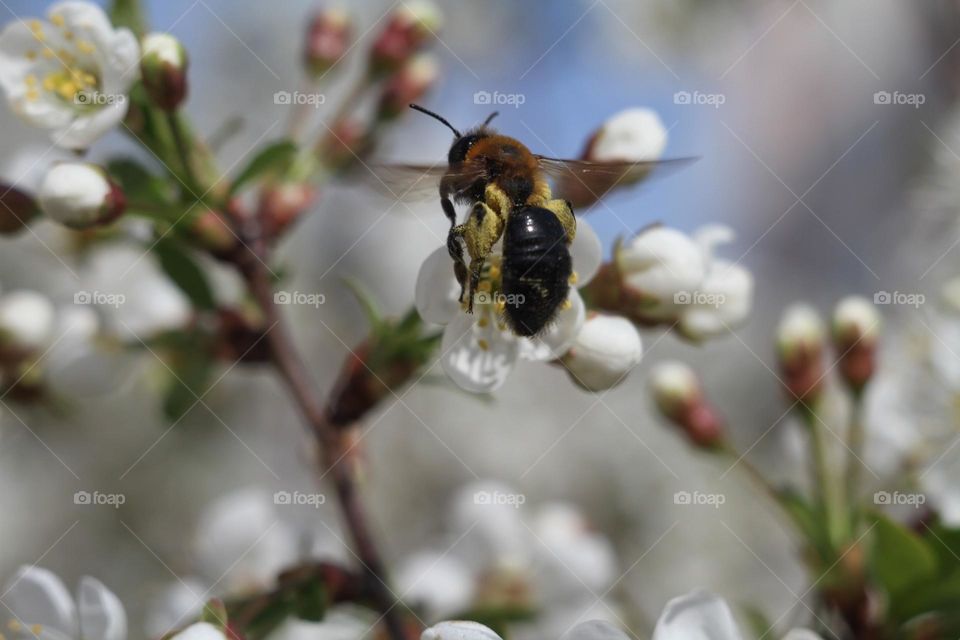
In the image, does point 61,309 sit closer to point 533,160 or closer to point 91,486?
point 533,160

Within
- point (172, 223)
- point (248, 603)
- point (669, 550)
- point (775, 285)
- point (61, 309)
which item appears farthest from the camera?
point (775, 285)

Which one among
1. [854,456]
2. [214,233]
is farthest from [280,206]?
[854,456]

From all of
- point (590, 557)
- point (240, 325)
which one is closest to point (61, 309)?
point (240, 325)

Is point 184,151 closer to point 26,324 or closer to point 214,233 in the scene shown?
point 214,233

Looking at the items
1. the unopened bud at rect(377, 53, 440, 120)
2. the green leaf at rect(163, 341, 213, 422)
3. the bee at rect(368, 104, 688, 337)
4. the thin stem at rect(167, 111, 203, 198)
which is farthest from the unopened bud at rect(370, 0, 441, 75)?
the green leaf at rect(163, 341, 213, 422)

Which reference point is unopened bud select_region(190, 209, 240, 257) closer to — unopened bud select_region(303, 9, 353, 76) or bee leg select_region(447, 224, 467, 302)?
bee leg select_region(447, 224, 467, 302)

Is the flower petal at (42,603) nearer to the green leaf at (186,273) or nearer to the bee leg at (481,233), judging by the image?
the green leaf at (186,273)
